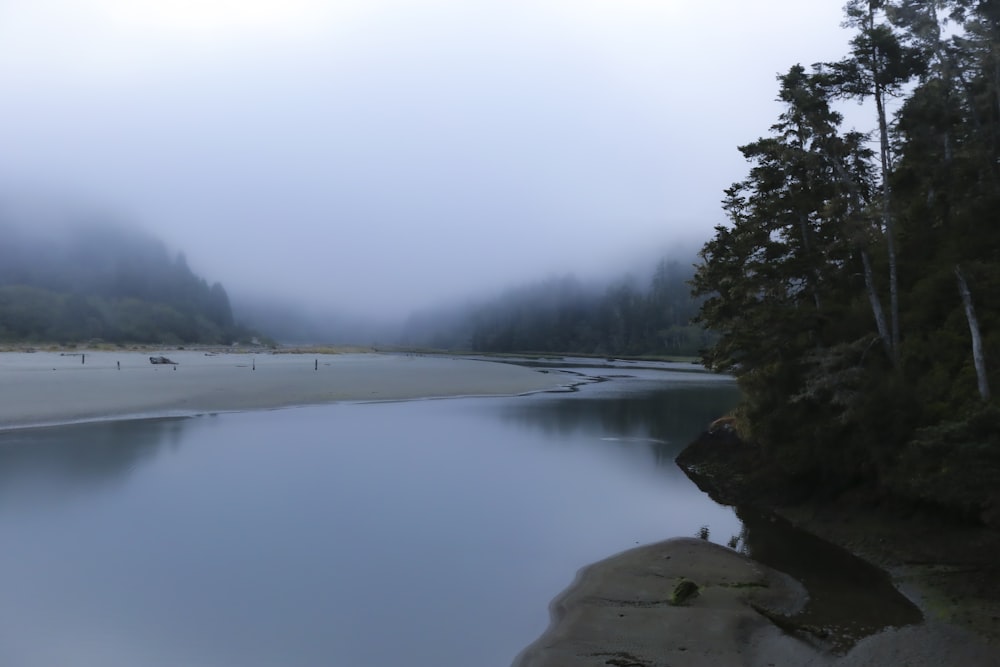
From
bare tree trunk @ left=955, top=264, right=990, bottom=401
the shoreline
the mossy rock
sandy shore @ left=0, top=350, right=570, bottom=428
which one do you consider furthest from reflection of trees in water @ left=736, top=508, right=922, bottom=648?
sandy shore @ left=0, top=350, right=570, bottom=428

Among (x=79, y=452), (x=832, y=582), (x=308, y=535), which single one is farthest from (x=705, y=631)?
(x=79, y=452)

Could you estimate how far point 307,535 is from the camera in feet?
66.1

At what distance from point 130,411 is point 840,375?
4990 centimetres

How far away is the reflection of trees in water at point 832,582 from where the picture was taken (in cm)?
1254

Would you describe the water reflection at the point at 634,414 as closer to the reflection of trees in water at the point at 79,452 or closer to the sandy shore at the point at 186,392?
the sandy shore at the point at 186,392

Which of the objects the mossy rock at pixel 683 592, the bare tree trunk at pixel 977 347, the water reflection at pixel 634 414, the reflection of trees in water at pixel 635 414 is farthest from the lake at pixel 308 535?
the bare tree trunk at pixel 977 347

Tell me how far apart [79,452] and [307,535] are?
1953 cm

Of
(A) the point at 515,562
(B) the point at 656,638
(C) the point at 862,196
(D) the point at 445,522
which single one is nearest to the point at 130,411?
(D) the point at 445,522

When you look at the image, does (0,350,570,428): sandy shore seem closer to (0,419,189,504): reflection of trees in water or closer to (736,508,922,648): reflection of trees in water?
(0,419,189,504): reflection of trees in water

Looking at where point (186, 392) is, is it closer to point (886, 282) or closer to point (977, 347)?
point (886, 282)

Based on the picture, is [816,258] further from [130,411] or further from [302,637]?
[130,411]

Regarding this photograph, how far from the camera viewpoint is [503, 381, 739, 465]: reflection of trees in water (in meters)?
43.6

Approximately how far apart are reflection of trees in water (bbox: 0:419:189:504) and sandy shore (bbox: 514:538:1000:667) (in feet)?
72.6

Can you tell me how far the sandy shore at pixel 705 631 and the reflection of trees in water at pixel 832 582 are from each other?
41cm
